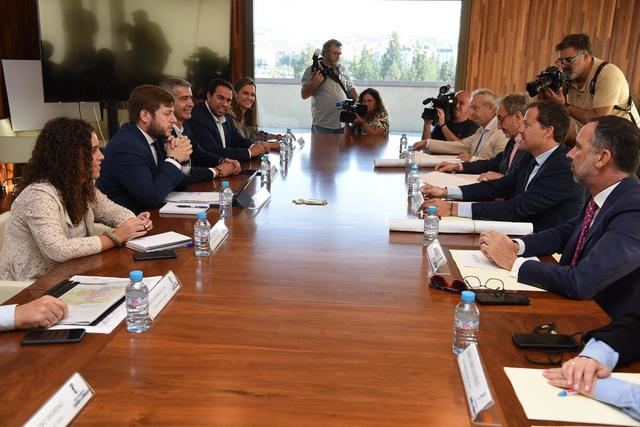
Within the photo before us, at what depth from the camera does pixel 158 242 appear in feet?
7.52

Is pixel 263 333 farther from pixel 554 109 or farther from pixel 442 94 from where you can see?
pixel 442 94

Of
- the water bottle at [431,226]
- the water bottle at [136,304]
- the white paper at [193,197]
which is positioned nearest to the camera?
the water bottle at [136,304]

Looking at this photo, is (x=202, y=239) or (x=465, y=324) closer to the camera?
(x=465, y=324)

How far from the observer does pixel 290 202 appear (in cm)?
312

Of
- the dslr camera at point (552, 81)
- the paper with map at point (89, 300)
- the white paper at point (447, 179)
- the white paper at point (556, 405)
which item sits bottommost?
the white paper at point (447, 179)

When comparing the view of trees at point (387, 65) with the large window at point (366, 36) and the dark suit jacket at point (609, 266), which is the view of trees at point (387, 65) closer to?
the large window at point (366, 36)

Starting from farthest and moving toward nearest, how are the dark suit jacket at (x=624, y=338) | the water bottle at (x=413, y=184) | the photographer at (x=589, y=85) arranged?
the photographer at (x=589, y=85) → the water bottle at (x=413, y=184) → the dark suit jacket at (x=624, y=338)

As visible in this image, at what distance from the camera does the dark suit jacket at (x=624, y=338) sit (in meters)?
1.46

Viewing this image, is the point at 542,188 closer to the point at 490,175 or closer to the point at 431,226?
the point at 431,226

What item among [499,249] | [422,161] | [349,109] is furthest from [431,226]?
[349,109]

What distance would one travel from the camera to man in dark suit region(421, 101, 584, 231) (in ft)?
9.36

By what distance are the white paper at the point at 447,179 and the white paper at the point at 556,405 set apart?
234 cm

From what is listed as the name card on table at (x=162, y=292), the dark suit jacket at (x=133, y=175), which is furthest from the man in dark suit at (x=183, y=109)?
the name card on table at (x=162, y=292)

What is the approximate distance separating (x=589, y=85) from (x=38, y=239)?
145 inches
